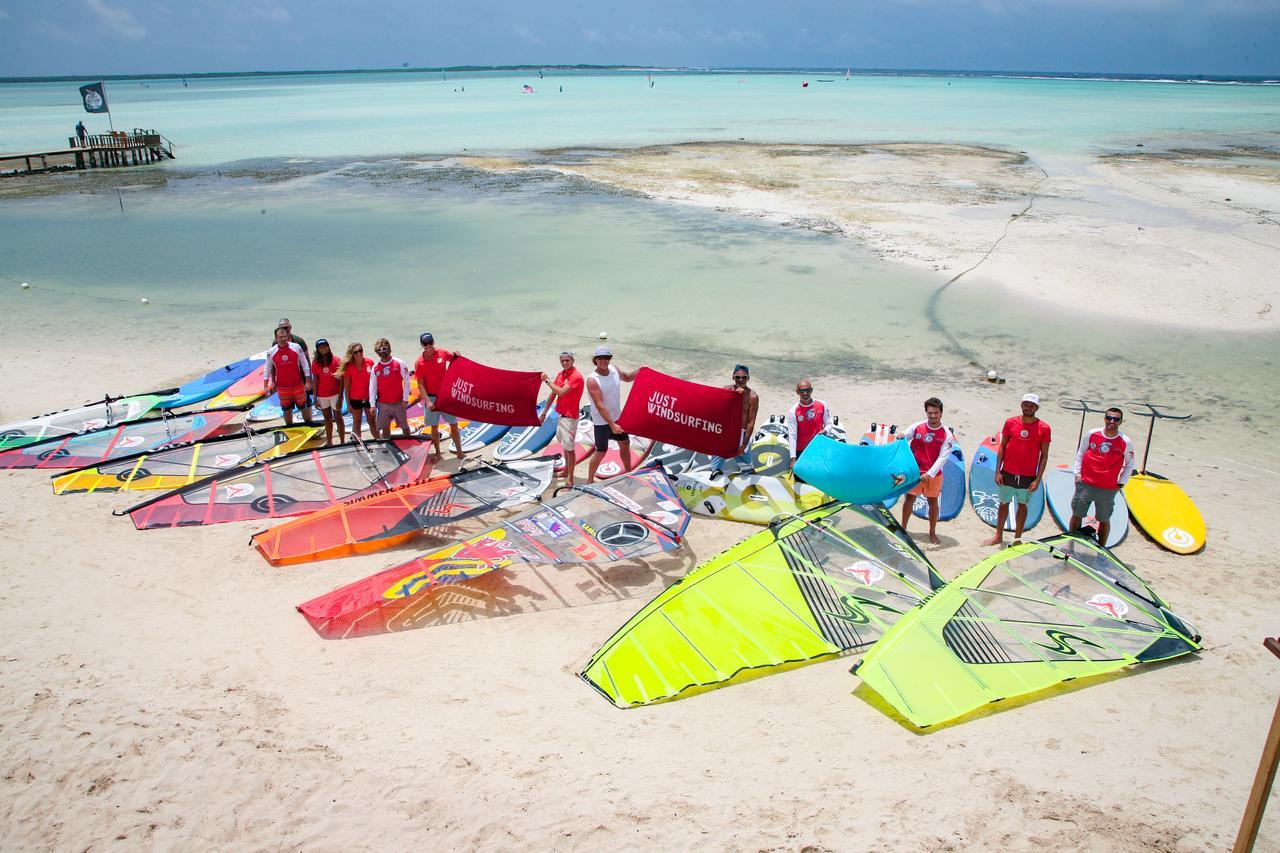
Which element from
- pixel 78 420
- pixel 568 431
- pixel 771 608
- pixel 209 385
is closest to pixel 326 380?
pixel 568 431

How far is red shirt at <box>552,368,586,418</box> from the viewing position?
9.33 meters

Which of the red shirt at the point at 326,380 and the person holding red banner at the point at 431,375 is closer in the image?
the person holding red banner at the point at 431,375

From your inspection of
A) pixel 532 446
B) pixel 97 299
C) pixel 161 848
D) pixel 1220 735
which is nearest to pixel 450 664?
pixel 161 848

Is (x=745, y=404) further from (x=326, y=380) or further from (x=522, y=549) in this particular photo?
(x=326, y=380)

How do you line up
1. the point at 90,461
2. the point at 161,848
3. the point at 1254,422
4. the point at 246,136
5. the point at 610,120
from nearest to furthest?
the point at 161,848
the point at 90,461
the point at 1254,422
the point at 246,136
the point at 610,120

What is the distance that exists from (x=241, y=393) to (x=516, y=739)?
8978 millimetres

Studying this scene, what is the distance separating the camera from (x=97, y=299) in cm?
1934

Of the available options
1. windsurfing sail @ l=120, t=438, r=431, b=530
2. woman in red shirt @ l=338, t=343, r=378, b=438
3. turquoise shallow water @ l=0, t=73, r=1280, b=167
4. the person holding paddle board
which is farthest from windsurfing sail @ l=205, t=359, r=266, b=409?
turquoise shallow water @ l=0, t=73, r=1280, b=167

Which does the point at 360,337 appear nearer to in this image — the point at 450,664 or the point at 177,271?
the point at 177,271

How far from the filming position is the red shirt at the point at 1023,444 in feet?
26.7

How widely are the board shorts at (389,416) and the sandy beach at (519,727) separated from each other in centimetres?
229

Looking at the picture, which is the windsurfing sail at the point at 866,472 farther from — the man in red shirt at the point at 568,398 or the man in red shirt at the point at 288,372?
the man in red shirt at the point at 288,372

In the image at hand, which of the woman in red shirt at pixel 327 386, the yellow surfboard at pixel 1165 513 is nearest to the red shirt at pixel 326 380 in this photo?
the woman in red shirt at pixel 327 386

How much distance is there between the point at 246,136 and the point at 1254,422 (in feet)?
213
